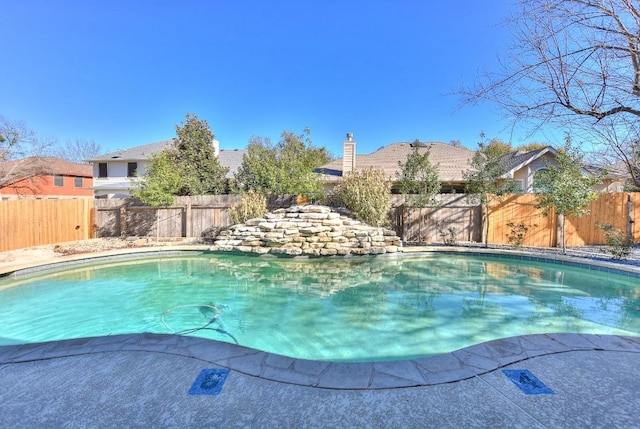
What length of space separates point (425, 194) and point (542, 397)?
30.9ft

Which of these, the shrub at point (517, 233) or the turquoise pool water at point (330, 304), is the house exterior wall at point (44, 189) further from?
the shrub at point (517, 233)

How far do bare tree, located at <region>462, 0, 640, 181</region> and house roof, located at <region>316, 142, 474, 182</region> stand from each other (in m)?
11.8

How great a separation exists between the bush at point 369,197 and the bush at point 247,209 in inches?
125

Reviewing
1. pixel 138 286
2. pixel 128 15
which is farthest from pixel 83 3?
pixel 138 286

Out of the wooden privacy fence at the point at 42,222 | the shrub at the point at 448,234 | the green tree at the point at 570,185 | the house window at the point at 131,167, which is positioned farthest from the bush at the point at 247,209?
the house window at the point at 131,167

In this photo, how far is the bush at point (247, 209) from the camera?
1132cm

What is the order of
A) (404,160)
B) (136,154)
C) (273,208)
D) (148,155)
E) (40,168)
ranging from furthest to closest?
1. (40,168)
2. (136,154)
3. (148,155)
4. (404,160)
5. (273,208)

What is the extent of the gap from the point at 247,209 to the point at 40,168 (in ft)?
75.6

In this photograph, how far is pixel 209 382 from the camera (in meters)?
2.35

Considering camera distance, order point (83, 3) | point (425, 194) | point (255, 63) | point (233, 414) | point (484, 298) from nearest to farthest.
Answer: point (233, 414), point (484, 298), point (83, 3), point (425, 194), point (255, 63)

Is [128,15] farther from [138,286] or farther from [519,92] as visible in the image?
[519,92]

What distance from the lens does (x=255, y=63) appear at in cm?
1466

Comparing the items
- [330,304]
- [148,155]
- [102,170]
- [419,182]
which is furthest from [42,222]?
[102,170]

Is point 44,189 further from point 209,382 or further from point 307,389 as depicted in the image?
point 307,389
